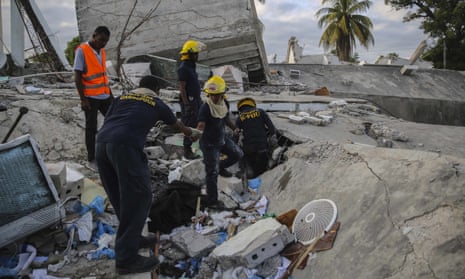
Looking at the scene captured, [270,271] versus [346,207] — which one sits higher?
[346,207]

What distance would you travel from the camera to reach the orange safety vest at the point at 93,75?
4137mm

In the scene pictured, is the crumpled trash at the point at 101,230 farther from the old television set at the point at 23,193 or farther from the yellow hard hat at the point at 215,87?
the yellow hard hat at the point at 215,87

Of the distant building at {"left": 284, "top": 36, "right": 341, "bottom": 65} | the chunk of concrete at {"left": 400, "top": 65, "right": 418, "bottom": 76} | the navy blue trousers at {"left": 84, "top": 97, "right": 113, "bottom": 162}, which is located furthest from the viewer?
the distant building at {"left": 284, "top": 36, "right": 341, "bottom": 65}

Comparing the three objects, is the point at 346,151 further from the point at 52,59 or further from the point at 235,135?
the point at 52,59

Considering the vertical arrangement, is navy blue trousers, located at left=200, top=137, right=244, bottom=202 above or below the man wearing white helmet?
below

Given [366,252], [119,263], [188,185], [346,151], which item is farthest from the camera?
[188,185]

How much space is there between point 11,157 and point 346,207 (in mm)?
2770

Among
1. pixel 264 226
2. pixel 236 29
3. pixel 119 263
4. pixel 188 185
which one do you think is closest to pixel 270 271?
pixel 264 226

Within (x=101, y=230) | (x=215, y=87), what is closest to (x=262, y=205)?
(x=215, y=87)

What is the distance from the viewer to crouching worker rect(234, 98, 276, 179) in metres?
4.97

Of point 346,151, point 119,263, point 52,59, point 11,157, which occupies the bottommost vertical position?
point 119,263

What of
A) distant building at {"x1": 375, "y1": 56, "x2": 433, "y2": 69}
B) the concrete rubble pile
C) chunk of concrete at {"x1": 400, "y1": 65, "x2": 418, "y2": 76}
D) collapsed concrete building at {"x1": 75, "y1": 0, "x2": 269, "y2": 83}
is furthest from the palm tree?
the concrete rubble pile

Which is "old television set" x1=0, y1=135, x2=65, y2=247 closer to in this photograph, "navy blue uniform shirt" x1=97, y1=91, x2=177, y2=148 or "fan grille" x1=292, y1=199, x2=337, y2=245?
"navy blue uniform shirt" x1=97, y1=91, x2=177, y2=148

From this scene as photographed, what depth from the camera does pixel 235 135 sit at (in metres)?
5.37
